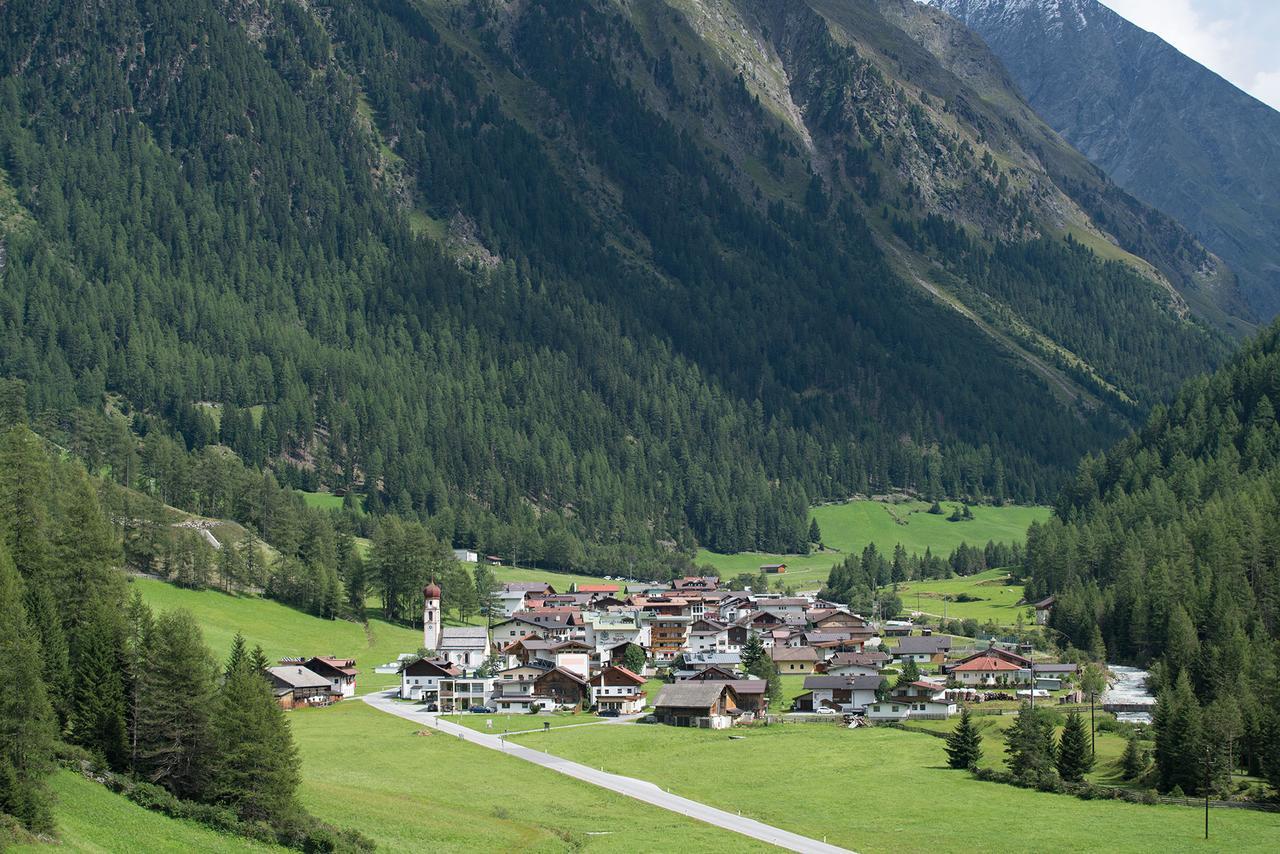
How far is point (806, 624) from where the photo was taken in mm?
182875

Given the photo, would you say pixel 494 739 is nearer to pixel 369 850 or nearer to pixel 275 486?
pixel 369 850

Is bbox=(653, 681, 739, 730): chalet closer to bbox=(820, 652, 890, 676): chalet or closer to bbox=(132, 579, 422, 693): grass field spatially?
bbox=(820, 652, 890, 676): chalet

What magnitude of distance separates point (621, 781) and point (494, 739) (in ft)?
59.9

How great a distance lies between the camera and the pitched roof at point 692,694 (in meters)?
122

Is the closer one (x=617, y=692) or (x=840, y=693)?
(x=840, y=693)

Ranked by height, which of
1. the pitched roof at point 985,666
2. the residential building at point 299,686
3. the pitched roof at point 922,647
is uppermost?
the pitched roof at point 922,647

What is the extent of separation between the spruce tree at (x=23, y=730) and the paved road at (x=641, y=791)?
3448cm

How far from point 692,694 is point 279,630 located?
43.1 meters

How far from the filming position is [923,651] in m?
156

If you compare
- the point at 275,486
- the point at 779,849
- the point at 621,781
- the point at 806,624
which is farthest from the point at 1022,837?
the point at 275,486

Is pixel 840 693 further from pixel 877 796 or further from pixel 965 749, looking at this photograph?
pixel 877 796

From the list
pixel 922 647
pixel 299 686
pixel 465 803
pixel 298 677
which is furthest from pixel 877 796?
pixel 922 647

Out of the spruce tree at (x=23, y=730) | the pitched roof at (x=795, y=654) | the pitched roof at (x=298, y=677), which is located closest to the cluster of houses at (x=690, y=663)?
the pitched roof at (x=795, y=654)

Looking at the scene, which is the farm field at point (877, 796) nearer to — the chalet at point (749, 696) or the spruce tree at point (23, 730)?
the chalet at point (749, 696)
